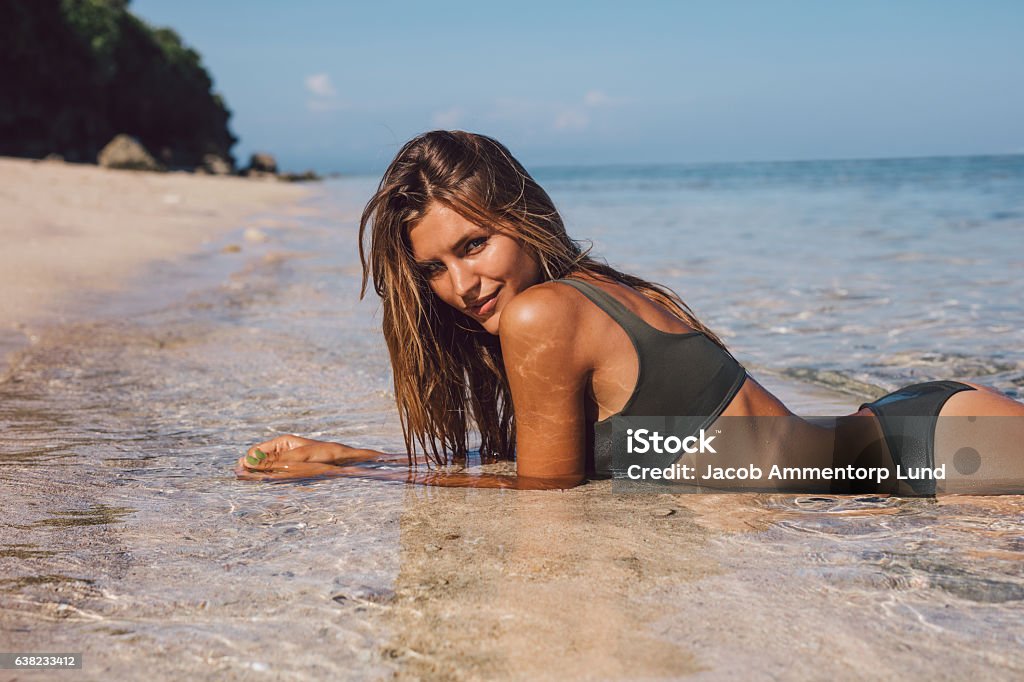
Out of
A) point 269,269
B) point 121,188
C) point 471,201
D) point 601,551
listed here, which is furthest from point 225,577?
point 121,188

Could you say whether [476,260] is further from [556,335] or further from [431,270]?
[556,335]

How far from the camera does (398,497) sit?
2.94 meters

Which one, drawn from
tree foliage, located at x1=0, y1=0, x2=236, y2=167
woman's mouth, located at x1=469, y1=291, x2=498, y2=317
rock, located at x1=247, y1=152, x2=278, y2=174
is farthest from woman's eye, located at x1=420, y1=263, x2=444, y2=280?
rock, located at x1=247, y1=152, x2=278, y2=174

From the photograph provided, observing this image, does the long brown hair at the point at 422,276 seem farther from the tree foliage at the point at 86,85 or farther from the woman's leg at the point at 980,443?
the tree foliage at the point at 86,85

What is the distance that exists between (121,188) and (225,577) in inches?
772

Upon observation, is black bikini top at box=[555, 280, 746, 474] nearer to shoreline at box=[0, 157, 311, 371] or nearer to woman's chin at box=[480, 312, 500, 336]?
woman's chin at box=[480, 312, 500, 336]

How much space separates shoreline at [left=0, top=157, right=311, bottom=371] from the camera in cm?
625

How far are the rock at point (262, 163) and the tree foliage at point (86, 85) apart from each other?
2714 mm

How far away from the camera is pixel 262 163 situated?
194ft

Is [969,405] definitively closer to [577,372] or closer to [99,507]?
[577,372]

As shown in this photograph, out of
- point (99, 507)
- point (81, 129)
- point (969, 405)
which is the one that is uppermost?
point (81, 129)

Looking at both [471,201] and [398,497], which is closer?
[471,201]

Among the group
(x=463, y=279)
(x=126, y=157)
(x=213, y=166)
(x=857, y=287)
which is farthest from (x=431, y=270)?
(x=213, y=166)

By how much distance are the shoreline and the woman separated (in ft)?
9.78
